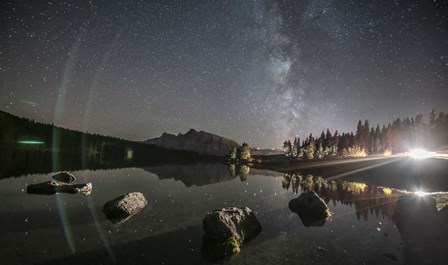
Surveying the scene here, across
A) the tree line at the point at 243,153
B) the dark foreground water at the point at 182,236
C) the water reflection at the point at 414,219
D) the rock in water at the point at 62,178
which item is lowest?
the dark foreground water at the point at 182,236

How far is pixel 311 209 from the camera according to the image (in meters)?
23.5

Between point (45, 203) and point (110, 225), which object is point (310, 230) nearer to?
point (110, 225)

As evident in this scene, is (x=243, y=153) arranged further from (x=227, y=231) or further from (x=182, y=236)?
(x=227, y=231)

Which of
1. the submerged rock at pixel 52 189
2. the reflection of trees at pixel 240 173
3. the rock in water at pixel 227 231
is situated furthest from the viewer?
the reflection of trees at pixel 240 173

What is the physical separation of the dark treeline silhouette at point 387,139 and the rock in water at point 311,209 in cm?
12604

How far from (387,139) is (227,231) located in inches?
6354

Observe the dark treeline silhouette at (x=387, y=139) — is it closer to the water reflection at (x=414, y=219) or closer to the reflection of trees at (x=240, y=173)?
the reflection of trees at (x=240, y=173)

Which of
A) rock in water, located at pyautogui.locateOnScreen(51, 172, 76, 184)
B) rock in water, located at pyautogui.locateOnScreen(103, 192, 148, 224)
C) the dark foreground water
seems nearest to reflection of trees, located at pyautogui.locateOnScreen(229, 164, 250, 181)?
rock in water, located at pyautogui.locateOnScreen(51, 172, 76, 184)

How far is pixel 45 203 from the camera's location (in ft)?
77.2

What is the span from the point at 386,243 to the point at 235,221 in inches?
375

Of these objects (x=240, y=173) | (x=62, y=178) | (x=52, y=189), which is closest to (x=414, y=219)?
(x=52, y=189)

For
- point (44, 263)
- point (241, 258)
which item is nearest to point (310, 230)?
point (241, 258)

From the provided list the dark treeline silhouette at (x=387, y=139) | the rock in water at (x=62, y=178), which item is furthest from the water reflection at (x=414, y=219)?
the dark treeline silhouette at (x=387, y=139)

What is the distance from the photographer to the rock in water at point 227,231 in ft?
45.9
